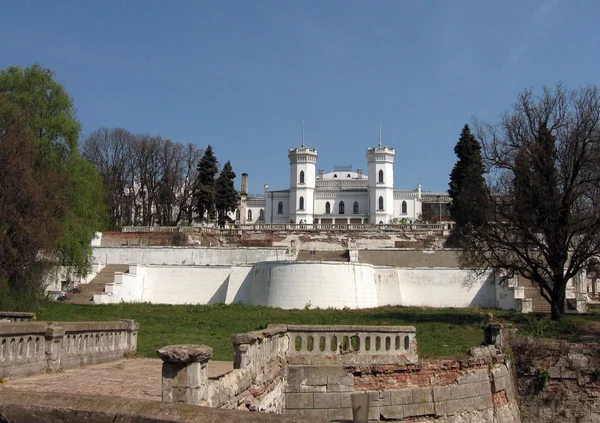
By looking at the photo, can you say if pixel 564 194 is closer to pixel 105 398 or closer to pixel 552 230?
pixel 552 230

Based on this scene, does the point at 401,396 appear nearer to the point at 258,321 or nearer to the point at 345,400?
the point at 345,400

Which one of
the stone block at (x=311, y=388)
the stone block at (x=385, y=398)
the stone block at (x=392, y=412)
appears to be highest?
the stone block at (x=311, y=388)

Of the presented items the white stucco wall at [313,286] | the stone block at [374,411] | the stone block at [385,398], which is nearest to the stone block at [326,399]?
the stone block at [374,411]

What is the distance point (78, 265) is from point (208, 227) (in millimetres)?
21644

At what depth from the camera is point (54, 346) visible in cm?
993

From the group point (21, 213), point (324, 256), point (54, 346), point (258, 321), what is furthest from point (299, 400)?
point (324, 256)

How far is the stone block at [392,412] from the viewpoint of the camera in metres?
11.9

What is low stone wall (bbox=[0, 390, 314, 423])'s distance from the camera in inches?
139

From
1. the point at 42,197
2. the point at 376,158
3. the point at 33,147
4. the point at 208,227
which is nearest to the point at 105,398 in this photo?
the point at 42,197

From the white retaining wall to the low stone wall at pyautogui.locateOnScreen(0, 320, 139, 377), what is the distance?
19.3m

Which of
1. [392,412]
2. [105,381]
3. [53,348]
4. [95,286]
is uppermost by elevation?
[95,286]

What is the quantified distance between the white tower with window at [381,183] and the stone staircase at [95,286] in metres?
43.5

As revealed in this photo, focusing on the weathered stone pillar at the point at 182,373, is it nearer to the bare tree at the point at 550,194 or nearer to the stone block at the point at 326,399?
the stone block at the point at 326,399

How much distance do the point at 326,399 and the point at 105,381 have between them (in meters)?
4.16
